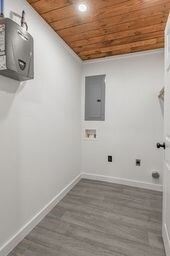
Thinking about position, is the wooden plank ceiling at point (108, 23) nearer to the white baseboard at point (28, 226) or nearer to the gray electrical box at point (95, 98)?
the gray electrical box at point (95, 98)

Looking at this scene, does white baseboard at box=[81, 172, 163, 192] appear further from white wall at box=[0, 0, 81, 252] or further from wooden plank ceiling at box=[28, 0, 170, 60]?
wooden plank ceiling at box=[28, 0, 170, 60]

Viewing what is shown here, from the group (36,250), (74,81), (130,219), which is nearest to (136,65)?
(74,81)

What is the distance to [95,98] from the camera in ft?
9.54

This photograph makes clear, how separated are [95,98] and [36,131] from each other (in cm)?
155

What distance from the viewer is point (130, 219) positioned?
1804 mm

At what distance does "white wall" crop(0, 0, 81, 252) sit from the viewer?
4.35 ft

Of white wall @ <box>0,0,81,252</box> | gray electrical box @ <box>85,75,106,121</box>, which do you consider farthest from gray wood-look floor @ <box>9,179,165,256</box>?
gray electrical box @ <box>85,75,106,121</box>

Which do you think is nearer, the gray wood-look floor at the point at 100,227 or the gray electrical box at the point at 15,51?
the gray electrical box at the point at 15,51

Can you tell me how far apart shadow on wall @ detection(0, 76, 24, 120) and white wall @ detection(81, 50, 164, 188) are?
1795 millimetres

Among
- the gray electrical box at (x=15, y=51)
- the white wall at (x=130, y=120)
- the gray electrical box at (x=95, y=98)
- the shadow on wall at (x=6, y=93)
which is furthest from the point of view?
the gray electrical box at (x=95, y=98)

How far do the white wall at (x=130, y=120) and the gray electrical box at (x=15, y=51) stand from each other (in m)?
1.76

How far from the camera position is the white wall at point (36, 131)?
133 centimetres

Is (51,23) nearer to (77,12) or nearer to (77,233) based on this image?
(77,12)

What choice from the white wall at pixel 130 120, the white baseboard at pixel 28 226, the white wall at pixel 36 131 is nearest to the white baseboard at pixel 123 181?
the white wall at pixel 130 120
